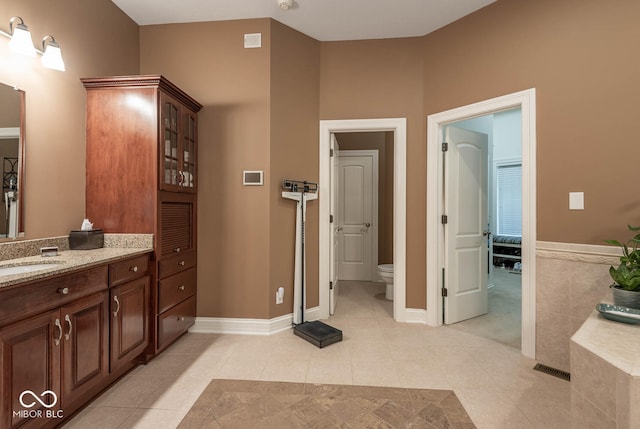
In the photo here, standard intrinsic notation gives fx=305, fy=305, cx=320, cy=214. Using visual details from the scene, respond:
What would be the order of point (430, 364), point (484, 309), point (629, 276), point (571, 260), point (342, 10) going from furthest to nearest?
point (484, 309)
point (342, 10)
point (430, 364)
point (571, 260)
point (629, 276)

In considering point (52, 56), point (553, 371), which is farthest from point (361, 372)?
point (52, 56)

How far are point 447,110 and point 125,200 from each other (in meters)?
2.98

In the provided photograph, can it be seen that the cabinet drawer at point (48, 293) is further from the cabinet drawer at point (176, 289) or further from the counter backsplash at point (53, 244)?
the cabinet drawer at point (176, 289)

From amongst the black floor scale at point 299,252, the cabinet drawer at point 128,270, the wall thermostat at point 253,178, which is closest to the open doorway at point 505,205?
the black floor scale at point 299,252

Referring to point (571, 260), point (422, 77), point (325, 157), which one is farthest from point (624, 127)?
point (325, 157)

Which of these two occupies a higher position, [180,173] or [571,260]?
[180,173]

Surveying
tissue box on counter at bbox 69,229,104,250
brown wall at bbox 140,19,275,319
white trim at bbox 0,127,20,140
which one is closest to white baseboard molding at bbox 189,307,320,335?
brown wall at bbox 140,19,275,319

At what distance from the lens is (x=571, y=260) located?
7.28 ft

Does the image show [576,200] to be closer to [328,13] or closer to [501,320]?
[501,320]

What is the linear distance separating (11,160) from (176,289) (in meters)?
1.40

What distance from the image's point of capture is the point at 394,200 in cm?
326

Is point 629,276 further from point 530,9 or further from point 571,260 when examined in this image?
point 530,9

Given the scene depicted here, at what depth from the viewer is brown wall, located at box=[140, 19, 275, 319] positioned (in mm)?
2939

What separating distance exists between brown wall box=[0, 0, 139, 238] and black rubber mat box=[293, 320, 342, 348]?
2.05 metres
